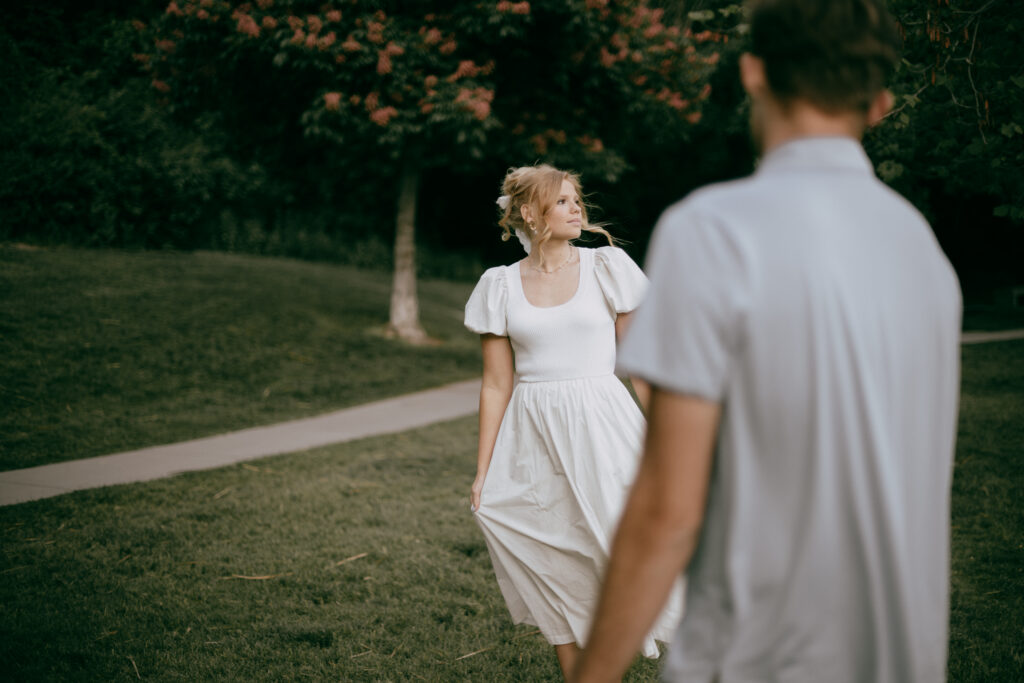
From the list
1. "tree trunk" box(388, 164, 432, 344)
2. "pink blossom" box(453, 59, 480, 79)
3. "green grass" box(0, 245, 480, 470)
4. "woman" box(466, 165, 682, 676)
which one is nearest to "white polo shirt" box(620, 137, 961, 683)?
"woman" box(466, 165, 682, 676)

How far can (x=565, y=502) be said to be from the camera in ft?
11.0

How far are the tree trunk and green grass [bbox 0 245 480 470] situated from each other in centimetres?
46

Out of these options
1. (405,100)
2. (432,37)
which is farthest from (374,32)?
(405,100)

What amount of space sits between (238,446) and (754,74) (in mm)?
7657

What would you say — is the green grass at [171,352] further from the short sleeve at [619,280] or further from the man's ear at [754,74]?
the man's ear at [754,74]

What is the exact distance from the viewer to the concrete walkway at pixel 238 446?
6898 mm

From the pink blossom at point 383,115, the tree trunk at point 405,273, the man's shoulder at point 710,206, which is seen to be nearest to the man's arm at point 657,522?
the man's shoulder at point 710,206

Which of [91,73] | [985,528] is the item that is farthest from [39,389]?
[91,73]

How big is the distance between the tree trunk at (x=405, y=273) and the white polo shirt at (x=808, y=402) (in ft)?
42.7

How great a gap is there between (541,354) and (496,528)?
68cm

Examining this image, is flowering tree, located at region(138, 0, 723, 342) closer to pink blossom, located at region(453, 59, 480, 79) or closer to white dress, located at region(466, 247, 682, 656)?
pink blossom, located at region(453, 59, 480, 79)

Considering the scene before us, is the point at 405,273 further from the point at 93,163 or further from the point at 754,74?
the point at 754,74

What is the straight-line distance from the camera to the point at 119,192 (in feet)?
59.5

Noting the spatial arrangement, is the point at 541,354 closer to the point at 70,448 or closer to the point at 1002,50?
the point at 1002,50
